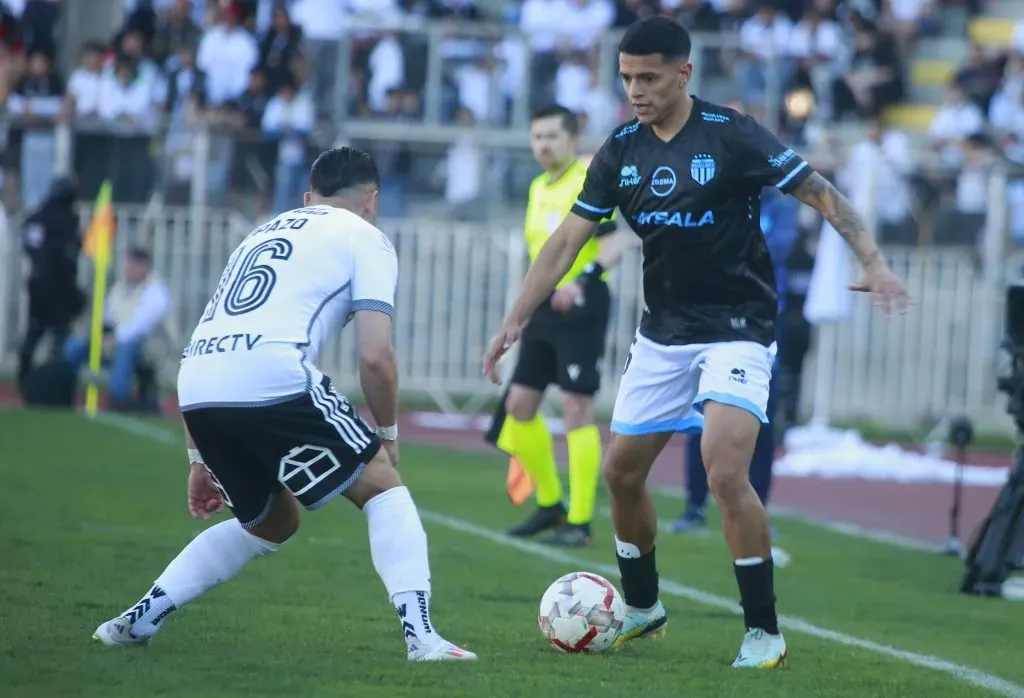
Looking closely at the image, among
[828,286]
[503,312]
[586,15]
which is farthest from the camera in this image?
[586,15]

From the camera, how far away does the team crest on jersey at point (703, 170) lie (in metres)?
6.74

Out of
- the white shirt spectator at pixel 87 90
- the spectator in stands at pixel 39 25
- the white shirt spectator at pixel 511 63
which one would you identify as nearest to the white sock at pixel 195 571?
the white shirt spectator at pixel 511 63

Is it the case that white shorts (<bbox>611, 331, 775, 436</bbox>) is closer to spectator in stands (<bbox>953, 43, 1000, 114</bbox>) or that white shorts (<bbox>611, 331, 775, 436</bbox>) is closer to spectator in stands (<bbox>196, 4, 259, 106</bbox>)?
spectator in stands (<bbox>196, 4, 259, 106</bbox>)

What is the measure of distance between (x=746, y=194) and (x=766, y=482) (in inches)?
164

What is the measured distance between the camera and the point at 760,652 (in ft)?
21.6

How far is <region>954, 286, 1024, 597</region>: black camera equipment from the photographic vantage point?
9.16m

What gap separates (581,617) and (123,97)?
18049mm

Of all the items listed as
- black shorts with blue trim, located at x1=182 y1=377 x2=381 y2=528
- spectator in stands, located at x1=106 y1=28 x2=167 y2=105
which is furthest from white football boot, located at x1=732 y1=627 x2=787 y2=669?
spectator in stands, located at x1=106 y1=28 x2=167 y2=105

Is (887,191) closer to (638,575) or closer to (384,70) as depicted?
(384,70)

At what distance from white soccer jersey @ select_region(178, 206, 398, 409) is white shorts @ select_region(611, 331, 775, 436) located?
1.21 metres

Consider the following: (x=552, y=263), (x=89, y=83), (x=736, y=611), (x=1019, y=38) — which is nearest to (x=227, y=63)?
(x=89, y=83)

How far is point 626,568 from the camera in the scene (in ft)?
23.8

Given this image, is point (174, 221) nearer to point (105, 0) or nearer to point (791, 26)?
point (105, 0)

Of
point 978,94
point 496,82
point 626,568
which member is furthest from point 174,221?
point 626,568
